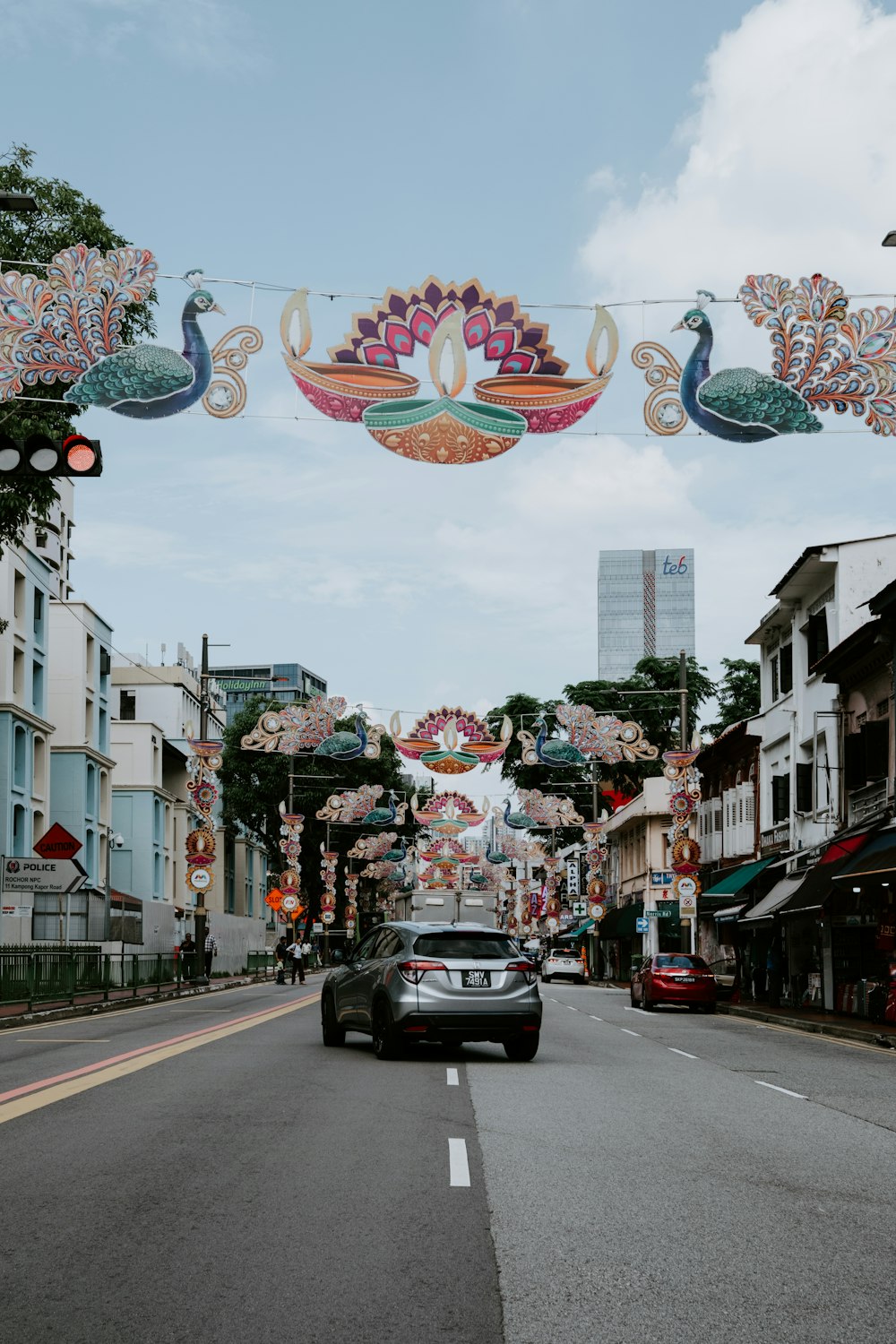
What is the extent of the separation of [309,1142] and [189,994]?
32492mm

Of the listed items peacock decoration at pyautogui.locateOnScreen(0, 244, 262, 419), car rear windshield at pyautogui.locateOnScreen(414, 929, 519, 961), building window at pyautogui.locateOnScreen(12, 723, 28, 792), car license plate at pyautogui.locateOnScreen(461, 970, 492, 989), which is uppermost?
peacock decoration at pyautogui.locateOnScreen(0, 244, 262, 419)

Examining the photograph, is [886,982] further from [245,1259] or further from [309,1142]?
[245,1259]

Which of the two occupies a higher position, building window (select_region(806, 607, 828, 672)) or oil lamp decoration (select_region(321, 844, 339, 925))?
building window (select_region(806, 607, 828, 672))

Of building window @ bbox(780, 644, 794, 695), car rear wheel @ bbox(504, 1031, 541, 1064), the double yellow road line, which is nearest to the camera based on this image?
the double yellow road line

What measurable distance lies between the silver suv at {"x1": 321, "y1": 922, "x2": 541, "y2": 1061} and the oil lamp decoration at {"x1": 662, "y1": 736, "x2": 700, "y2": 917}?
20.1 metres

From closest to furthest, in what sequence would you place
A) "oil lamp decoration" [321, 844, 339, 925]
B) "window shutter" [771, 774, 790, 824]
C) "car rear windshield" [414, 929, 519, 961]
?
"car rear windshield" [414, 929, 519, 961], "window shutter" [771, 774, 790, 824], "oil lamp decoration" [321, 844, 339, 925]

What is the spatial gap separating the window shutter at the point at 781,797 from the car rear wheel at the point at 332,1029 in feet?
75.9

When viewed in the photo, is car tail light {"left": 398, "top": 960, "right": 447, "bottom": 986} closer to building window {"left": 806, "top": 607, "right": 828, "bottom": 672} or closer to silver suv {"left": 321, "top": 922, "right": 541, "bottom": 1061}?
silver suv {"left": 321, "top": 922, "right": 541, "bottom": 1061}

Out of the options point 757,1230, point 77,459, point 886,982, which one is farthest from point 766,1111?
point 886,982

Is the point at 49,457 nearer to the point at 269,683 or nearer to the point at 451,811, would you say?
the point at 451,811

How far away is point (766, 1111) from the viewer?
13773 mm

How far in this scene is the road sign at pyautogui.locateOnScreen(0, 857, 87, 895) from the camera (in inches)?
1212

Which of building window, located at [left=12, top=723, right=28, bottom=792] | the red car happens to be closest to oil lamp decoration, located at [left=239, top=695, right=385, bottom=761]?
building window, located at [left=12, top=723, right=28, bottom=792]

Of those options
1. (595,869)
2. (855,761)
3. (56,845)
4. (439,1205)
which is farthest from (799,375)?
(595,869)
